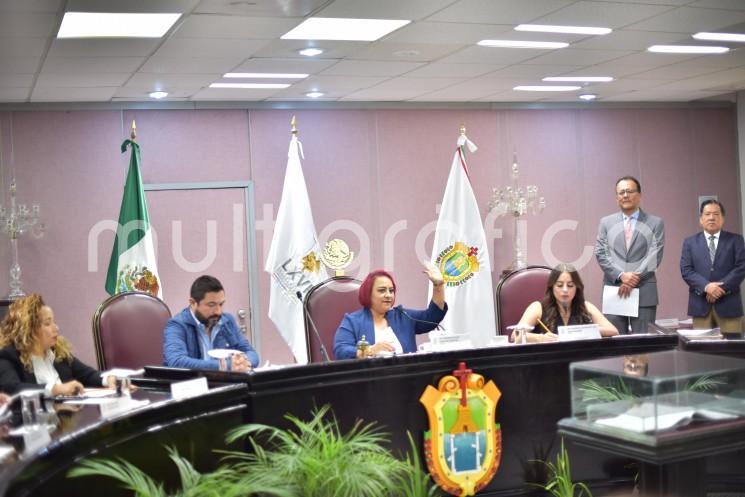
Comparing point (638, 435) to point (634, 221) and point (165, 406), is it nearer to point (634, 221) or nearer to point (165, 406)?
point (165, 406)

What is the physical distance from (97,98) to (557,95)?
3713 mm

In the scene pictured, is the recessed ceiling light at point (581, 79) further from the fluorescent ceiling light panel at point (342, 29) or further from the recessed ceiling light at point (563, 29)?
the fluorescent ceiling light panel at point (342, 29)

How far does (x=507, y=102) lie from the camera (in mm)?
8656

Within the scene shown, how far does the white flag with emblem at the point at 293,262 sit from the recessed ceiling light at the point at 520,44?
1973 millimetres

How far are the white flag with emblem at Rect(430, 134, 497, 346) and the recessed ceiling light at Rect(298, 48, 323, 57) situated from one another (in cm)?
174

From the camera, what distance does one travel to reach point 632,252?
636 centimetres

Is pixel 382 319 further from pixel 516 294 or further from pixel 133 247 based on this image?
pixel 133 247

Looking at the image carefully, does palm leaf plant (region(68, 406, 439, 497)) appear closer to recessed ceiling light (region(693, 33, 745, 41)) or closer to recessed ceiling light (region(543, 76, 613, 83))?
recessed ceiling light (region(693, 33, 745, 41))

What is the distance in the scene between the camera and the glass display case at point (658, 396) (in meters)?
2.94

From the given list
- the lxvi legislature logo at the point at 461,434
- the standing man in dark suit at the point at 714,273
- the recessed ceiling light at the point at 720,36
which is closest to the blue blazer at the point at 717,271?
the standing man in dark suit at the point at 714,273

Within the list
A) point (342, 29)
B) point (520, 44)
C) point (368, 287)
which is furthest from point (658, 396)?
point (520, 44)

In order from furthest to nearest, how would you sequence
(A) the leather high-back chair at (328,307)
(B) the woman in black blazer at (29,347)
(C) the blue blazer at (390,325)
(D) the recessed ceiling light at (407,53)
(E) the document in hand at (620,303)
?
(E) the document in hand at (620,303) → (D) the recessed ceiling light at (407,53) → (A) the leather high-back chair at (328,307) → (C) the blue blazer at (390,325) → (B) the woman in black blazer at (29,347)

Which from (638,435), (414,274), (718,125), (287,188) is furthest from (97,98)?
(718,125)

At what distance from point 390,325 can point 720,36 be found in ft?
9.24
